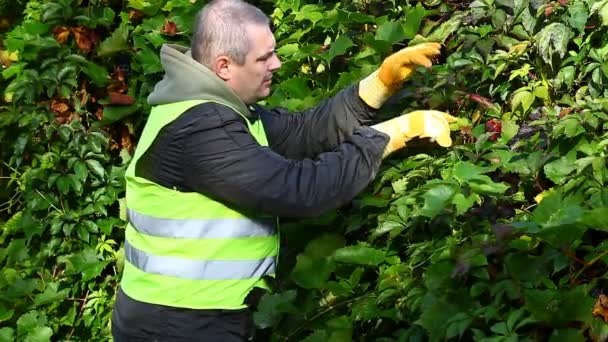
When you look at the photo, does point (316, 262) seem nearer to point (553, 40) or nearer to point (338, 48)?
point (338, 48)

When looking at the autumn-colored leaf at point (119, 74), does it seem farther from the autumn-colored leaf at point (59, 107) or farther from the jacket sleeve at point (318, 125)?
the jacket sleeve at point (318, 125)

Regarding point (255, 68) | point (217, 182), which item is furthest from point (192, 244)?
point (255, 68)

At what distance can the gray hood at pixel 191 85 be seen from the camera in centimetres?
279

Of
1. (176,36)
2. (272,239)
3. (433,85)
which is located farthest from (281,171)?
(176,36)

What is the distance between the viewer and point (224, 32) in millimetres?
2846

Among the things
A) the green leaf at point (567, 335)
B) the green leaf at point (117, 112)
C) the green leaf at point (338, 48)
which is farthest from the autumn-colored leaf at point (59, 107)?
the green leaf at point (567, 335)

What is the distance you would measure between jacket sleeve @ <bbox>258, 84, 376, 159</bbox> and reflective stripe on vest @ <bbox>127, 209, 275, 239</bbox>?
1.42 feet

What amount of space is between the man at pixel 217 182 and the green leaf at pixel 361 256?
8.5 inches

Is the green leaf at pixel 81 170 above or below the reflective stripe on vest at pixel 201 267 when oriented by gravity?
below

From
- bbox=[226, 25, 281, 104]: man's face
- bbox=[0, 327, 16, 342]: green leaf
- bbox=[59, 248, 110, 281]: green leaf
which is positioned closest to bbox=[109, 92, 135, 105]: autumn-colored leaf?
bbox=[59, 248, 110, 281]: green leaf

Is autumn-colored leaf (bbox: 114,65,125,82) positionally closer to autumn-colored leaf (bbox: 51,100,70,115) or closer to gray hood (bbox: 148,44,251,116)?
autumn-colored leaf (bbox: 51,100,70,115)

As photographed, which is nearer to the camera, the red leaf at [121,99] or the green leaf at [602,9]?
the green leaf at [602,9]

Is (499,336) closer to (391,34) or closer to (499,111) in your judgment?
(499,111)

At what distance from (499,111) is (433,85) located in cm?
26
